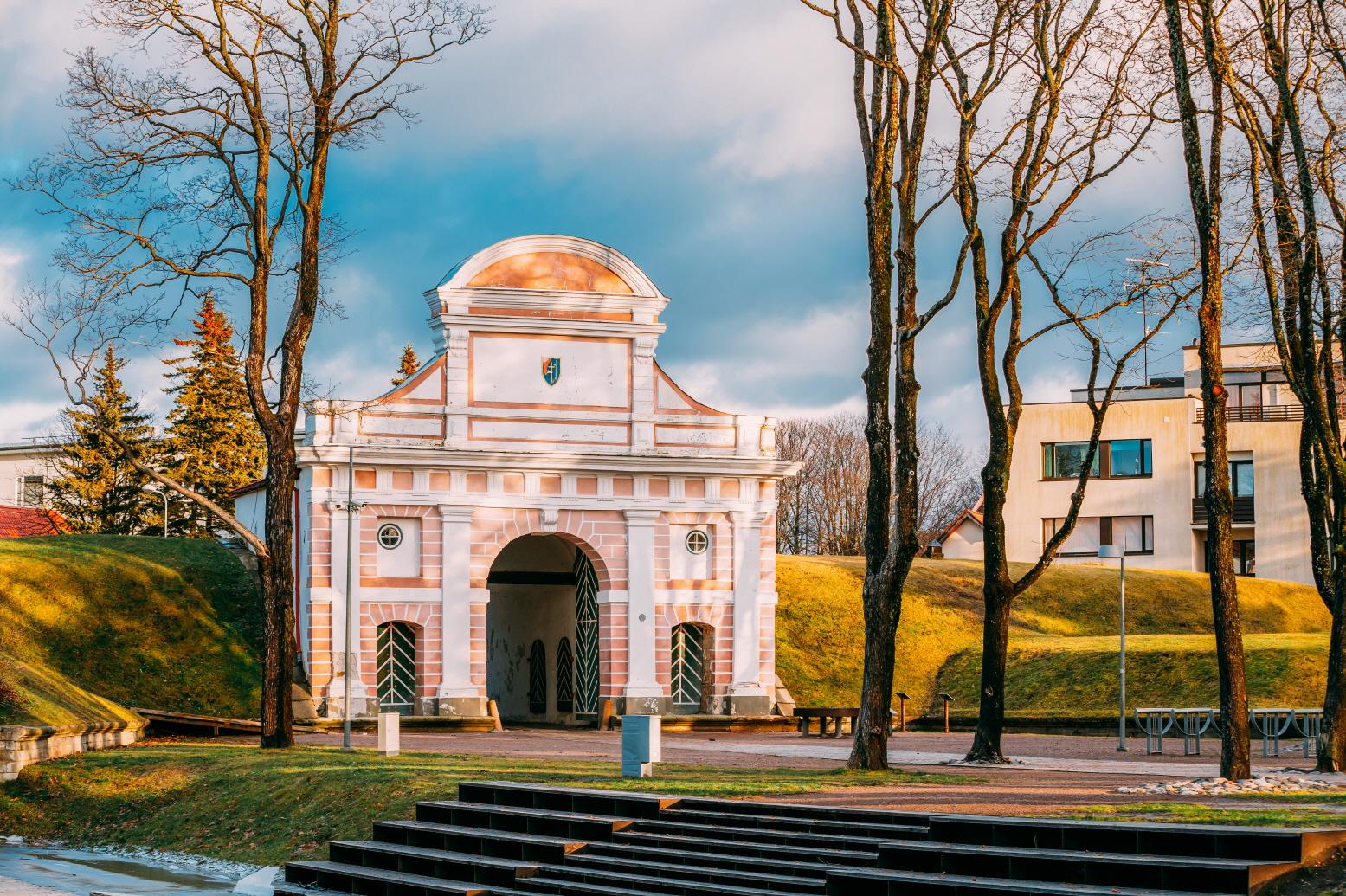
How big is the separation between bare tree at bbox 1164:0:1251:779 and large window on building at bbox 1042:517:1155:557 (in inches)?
1723

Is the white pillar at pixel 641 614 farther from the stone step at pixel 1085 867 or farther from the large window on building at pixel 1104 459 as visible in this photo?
the large window on building at pixel 1104 459

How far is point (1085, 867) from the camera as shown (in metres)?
13.4

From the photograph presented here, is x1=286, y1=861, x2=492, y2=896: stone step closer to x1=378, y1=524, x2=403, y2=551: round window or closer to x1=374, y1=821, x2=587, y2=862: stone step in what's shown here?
x1=374, y1=821, x2=587, y2=862: stone step

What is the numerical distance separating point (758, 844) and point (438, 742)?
16.7 meters

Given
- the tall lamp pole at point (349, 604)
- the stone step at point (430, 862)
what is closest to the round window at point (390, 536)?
the tall lamp pole at point (349, 604)

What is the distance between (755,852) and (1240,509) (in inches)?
2020

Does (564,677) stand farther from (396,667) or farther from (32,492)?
(32,492)

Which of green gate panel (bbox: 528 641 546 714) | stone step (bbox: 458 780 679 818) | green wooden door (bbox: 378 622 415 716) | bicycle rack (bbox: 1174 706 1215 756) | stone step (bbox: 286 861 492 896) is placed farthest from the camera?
green gate panel (bbox: 528 641 546 714)

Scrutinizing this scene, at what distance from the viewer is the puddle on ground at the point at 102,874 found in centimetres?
1870

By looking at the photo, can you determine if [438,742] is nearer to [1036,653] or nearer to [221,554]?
[221,554]

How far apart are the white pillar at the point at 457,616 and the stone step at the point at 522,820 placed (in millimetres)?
19849

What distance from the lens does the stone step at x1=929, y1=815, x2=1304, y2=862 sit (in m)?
13.0

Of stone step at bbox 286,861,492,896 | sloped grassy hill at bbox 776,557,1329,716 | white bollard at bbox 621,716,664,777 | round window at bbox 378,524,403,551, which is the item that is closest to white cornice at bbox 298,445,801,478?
round window at bbox 378,524,403,551

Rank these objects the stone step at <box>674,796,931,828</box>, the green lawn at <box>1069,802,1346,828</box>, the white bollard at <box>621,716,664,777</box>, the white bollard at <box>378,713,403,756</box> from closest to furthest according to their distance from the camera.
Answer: the green lawn at <box>1069,802,1346,828</box>
the stone step at <box>674,796,931,828</box>
the white bollard at <box>621,716,664,777</box>
the white bollard at <box>378,713,403,756</box>
